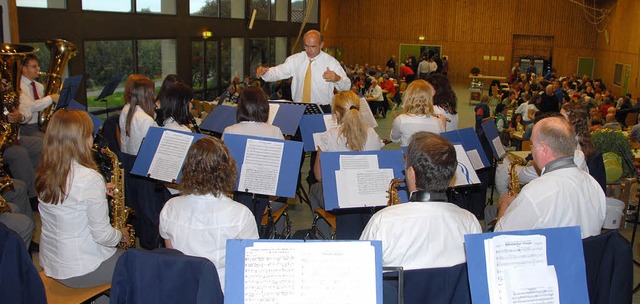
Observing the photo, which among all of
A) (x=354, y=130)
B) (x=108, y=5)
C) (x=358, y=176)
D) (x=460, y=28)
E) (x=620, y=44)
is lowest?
(x=358, y=176)

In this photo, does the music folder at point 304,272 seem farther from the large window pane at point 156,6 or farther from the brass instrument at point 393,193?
the large window pane at point 156,6

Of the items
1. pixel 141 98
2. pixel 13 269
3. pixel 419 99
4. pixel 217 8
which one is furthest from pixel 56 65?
pixel 217 8

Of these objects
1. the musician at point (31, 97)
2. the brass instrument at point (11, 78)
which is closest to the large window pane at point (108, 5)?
the musician at point (31, 97)

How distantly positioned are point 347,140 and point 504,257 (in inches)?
112

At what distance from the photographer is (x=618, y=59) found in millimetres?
19281

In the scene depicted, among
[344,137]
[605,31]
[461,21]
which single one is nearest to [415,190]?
[344,137]

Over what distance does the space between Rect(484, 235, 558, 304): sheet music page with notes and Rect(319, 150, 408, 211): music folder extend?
180 cm

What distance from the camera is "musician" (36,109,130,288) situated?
3.23 m

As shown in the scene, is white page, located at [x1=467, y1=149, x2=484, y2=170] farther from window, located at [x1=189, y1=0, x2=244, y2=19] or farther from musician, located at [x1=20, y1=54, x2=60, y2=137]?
window, located at [x1=189, y1=0, x2=244, y2=19]

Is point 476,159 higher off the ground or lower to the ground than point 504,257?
lower

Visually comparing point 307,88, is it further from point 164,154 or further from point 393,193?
point 393,193

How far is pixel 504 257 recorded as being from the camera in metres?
2.17

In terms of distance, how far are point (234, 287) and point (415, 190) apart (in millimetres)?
1078

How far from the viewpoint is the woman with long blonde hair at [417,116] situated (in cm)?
535
